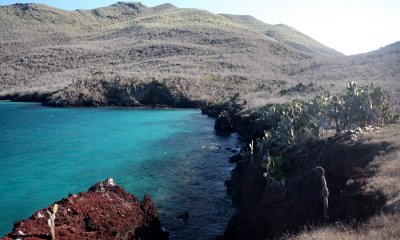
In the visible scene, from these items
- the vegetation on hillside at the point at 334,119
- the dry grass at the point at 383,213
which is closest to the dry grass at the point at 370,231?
the dry grass at the point at 383,213

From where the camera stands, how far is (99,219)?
17719 millimetres

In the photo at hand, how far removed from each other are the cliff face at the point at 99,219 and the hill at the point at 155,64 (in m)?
41.8

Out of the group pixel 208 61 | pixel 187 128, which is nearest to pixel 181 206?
pixel 187 128

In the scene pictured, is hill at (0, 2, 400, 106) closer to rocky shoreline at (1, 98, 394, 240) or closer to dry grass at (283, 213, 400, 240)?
rocky shoreline at (1, 98, 394, 240)

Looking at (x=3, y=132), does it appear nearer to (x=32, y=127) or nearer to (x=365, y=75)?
(x=32, y=127)

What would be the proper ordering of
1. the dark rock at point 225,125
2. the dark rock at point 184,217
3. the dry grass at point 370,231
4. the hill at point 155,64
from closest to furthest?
the dry grass at point 370,231
the dark rock at point 184,217
the dark rock at point 225,125
the hill at point 155,64

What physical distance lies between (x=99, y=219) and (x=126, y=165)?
1954 centimetres

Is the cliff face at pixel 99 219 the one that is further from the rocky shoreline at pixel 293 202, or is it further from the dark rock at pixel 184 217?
the dark rock at pixel 184 217

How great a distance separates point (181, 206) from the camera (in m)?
26.2

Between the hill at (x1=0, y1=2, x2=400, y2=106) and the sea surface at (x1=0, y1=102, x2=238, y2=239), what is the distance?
1923 cm

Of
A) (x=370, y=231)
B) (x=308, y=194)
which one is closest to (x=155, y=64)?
(x=308, y=194)

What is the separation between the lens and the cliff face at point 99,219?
52.3ft

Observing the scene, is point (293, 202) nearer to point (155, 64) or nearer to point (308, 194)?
point (308, 194)

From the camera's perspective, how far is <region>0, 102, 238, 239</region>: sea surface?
25734mm
